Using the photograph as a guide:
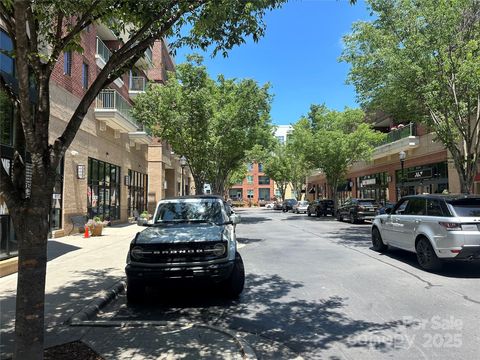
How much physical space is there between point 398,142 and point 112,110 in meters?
20.7

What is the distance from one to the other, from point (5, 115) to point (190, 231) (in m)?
6.84

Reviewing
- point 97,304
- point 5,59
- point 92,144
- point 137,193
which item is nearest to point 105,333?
point 97,304

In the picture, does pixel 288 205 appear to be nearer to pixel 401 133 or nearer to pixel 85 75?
pixel 401 133

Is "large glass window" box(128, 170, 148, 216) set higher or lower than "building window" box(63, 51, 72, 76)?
lower

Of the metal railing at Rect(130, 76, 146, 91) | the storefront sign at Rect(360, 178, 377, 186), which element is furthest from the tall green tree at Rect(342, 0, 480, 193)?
the storefront sign at Rect(360, 178, 377, 186)

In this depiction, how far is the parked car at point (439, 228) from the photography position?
8836 millimetres

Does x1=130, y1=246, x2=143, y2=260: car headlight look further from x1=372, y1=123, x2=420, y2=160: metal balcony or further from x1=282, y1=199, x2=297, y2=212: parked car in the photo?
x1=282, y1=199, x2=297, y2=212: parked car

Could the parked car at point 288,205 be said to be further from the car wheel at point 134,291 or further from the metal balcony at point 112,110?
the car wheel at point 134,291

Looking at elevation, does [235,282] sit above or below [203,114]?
below

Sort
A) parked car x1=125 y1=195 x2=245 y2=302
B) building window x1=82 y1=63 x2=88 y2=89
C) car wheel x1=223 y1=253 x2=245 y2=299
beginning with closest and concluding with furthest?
parked car x1=125 y1=195 x2=245 y2=302 → car wheel x1=223 y1=253 x2=245 y2=299 → building window x1=82 y1=63 x2=88 y2=89

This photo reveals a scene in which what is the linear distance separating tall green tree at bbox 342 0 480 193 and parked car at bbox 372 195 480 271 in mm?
5165

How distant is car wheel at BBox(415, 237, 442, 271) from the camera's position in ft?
30.9

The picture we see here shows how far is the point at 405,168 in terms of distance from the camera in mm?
33281

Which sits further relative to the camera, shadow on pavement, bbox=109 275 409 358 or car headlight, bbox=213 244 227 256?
car headlight, bbox=213 244 227 256
